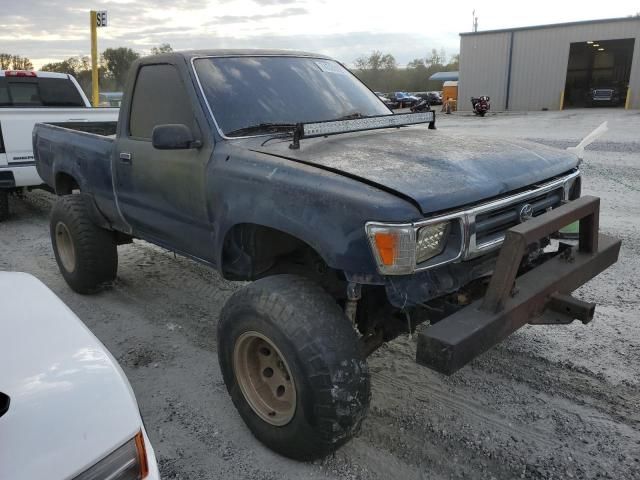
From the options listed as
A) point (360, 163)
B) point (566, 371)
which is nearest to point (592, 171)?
point (566, 371)

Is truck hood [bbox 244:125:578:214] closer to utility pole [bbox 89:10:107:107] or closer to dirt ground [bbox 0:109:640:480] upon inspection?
dirt ground [bbox 0:109:640:480]

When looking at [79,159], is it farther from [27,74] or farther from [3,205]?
[27,74]

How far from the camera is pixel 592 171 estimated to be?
9.59 metres

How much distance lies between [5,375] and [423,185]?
1.78 m

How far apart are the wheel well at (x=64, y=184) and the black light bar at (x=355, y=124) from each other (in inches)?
126

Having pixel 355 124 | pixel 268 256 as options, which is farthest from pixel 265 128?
pixel 268 256

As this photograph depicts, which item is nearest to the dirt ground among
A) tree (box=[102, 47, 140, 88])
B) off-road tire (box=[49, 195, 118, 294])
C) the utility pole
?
off-road tire (box=[49, 195, 118, 294])

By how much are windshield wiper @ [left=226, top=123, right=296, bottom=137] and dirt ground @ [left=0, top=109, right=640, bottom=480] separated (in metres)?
1.60

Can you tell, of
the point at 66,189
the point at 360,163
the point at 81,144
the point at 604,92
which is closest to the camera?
the point at 360,163

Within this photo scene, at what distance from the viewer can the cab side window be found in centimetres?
353

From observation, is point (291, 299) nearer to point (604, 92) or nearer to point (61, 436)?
point (61, 436)

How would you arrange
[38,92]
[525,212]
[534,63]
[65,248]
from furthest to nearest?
[534,63], [38,92], [65,248], [525,212]

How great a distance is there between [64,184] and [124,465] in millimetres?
4299

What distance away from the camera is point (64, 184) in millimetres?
5250
